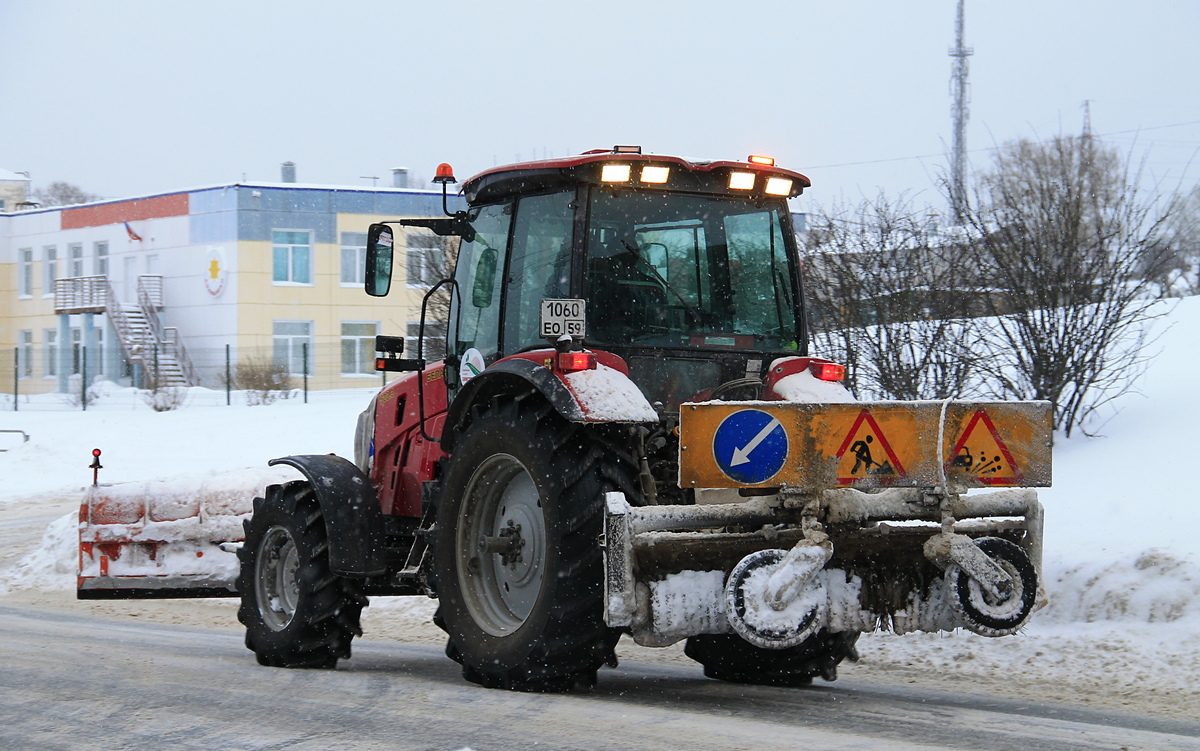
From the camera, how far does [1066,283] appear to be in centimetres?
1178

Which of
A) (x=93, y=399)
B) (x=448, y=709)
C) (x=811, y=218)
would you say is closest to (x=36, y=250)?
(x=93, y=399)

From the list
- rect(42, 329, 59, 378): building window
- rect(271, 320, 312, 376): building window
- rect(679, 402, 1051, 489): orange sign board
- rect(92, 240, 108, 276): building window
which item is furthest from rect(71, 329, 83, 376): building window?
rect(679, 402, 1051, 489): orange sign board

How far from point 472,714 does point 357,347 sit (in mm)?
38436

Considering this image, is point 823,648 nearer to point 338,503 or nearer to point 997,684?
point 997,684

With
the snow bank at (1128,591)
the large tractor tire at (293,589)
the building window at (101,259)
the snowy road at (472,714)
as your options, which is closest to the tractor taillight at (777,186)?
the snowy road at (472,714)

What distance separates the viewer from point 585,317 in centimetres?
600

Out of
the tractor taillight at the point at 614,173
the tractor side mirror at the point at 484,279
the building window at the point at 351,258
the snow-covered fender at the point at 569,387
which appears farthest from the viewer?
the building window at the point at 351,258

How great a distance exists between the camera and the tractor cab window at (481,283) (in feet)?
22.0

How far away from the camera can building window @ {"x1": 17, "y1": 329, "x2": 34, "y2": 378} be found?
149ft

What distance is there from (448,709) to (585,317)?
1.82 meters

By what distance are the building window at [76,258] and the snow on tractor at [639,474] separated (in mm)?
41245

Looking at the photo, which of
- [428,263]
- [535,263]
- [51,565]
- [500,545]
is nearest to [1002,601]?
[500,545]

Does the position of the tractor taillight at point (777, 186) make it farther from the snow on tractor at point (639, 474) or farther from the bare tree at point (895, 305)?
the bare tree at point (895, 305)

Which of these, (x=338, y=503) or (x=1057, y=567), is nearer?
(x=338, y=503)
